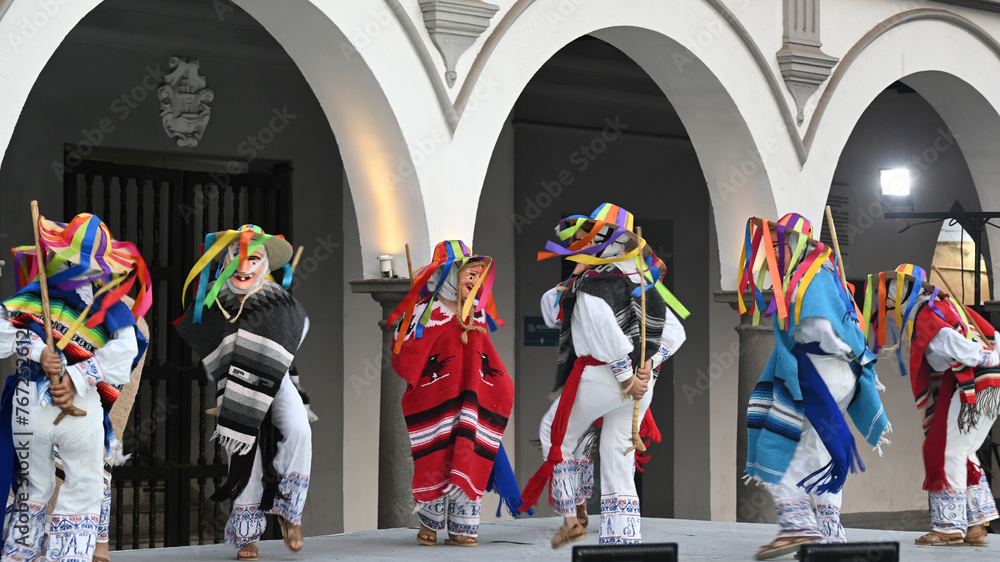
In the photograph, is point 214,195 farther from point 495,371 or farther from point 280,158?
point 495,371

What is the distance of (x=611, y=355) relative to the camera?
19.7 ft

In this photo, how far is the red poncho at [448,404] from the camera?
648cm

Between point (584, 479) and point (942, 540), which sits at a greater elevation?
point (584, 479)

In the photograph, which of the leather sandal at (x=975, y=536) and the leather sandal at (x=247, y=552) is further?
the leather sandal at (x=975, y=536)

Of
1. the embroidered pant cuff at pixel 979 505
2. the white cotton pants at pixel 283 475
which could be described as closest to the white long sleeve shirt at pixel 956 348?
the embroidered pant cuff at pixel 979 505

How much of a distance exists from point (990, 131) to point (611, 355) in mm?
5860

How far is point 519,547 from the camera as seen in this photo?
6652mm

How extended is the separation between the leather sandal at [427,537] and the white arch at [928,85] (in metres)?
4.01

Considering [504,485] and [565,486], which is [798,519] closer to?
[565,486]

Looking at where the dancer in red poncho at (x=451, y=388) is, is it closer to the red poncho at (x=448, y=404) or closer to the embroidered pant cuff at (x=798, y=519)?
the red poncho at (x=448, y=404)

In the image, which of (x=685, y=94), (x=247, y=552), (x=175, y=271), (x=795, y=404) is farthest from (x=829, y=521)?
(x=175, y=271)

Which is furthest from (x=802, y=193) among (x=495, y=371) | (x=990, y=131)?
(x=495, y=371)

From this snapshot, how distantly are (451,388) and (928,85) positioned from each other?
5.62 meters

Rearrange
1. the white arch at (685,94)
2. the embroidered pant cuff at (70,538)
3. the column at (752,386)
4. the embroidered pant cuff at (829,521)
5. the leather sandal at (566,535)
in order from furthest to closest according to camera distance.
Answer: the column at (752,386)
the white arch at (685,94)
the leather sandal at (566,535)
the embroidered pant cuff at (829,521)
the embroidered pant cuff at (70,538)
